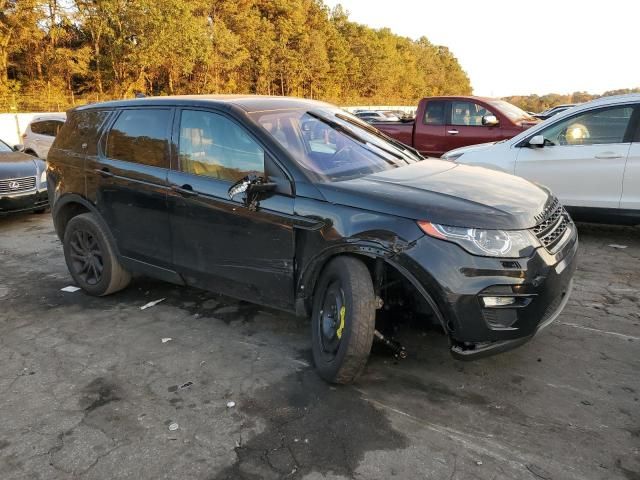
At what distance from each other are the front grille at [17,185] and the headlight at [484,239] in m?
7.25

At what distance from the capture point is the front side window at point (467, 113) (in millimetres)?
9930

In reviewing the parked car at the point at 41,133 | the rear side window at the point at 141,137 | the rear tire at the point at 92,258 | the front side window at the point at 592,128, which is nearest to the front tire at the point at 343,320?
the rear side window at the point at 141,137

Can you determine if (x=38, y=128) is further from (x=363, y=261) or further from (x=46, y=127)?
(x=363, y=261)

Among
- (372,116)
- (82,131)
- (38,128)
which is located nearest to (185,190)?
(82,131)

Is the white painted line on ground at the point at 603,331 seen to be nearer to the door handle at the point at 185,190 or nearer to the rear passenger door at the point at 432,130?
the door handle at the point at 185,190

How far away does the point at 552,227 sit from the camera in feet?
10.7

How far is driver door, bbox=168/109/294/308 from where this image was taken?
3.46 m

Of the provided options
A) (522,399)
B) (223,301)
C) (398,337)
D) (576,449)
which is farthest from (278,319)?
(576,449)

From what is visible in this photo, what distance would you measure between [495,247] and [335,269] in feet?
3.03

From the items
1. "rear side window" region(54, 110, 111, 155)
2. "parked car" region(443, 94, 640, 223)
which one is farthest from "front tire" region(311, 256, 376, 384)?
"parked car" region(443, 94, 640, 223)

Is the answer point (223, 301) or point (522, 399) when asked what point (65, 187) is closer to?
point (223, 301)

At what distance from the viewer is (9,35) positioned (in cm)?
2892

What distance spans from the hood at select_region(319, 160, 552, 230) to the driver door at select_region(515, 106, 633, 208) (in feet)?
9.23

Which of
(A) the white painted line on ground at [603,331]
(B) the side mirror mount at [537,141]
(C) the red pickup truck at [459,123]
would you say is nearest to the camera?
(A) the white painted line on ground at [603,331]
